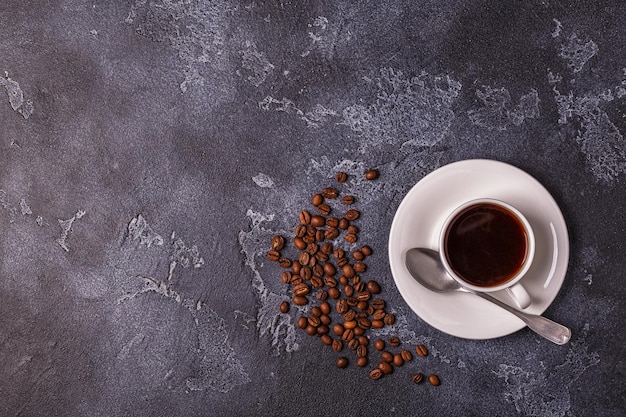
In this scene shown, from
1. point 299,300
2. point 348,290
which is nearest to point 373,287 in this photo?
point 348,290

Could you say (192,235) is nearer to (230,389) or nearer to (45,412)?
(230,389)

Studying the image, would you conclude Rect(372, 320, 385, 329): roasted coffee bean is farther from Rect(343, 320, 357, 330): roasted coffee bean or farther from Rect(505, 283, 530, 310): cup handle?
Rect(505, 283, 530, 310): cup handle

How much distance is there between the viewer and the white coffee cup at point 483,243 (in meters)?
1.07

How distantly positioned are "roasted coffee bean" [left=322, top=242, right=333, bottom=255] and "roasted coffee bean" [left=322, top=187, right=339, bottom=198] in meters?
0.10

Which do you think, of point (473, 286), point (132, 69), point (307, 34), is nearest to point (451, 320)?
point (473, 286)

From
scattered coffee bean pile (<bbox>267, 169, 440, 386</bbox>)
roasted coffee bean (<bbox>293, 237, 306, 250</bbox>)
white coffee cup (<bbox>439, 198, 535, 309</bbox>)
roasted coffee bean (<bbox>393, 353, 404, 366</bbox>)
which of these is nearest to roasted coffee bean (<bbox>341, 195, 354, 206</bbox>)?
scattered coffee bean pile (<bbox>267, 169, 440, 386</bbox>)

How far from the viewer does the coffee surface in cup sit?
3.54ft

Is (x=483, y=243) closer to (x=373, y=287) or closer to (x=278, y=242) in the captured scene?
(x=373, y=287)

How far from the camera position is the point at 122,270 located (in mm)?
1268

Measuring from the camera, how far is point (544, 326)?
1.10 metres

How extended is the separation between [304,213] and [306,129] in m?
0.17

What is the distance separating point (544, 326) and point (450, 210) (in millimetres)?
265

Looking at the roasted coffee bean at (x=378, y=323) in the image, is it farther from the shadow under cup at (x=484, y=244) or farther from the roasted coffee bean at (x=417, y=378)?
the shadow under cup at (x=484, y=244)

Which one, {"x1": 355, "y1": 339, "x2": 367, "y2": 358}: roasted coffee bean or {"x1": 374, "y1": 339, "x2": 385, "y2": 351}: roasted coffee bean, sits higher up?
{"x1": 374, "y1": 339, "x2": 385, "y2": 351}: roasted coffee bean
